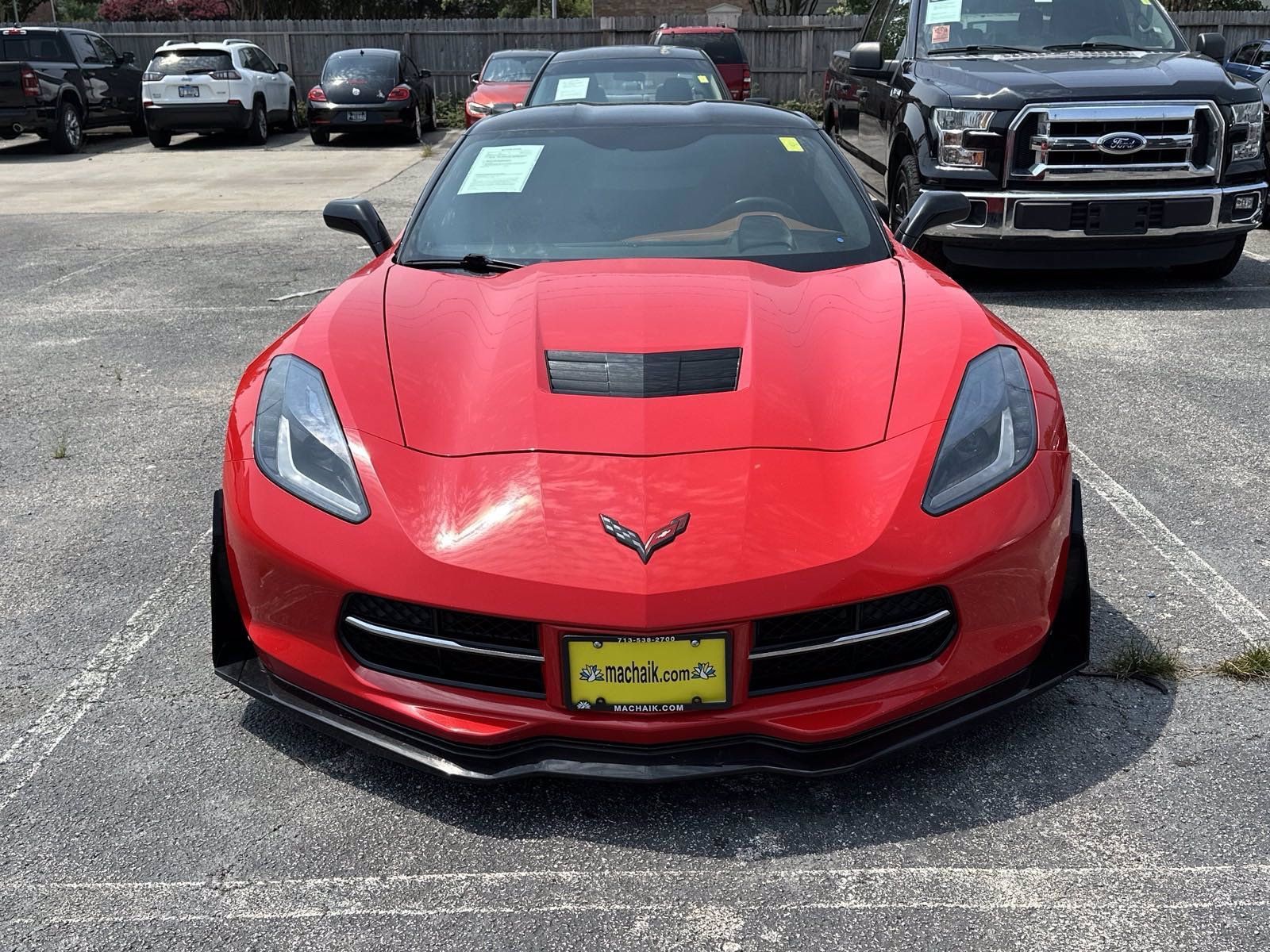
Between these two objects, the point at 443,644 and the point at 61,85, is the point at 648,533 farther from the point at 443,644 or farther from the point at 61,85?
the point at 61,85

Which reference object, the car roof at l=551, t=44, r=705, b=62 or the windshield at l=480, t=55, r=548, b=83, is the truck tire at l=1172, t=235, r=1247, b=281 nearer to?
the car roof at l=551, t=44, r=705, b=62

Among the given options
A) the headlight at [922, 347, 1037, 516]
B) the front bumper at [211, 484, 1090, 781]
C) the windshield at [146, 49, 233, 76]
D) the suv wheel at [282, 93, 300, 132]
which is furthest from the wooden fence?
the front bumper at [211, 484, 1090, 781]

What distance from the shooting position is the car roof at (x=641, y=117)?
421cm

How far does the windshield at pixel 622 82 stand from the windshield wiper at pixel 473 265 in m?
6.22

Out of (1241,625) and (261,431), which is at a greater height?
(261,431)

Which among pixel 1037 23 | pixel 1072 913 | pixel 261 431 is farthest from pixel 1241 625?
pixel 1037 23

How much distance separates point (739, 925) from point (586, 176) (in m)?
2.53

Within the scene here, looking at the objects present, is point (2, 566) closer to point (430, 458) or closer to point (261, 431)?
point (261, 431)

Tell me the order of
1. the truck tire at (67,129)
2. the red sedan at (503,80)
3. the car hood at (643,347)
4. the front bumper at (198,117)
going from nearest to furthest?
the car hood at (643,347) < the red sedan at (503,80) < the truck tire at (67,129) < the front bumper at (198,117)

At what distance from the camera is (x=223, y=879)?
2.36 m

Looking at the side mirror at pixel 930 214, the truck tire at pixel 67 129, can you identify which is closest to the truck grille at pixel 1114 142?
the side mirror at pixel 930 214

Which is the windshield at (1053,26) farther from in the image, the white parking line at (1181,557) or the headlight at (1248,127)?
the white parking line at (1181,557)

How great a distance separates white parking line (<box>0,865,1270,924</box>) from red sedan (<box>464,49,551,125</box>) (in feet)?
46.3

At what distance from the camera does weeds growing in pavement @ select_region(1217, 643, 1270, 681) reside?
3.04m
